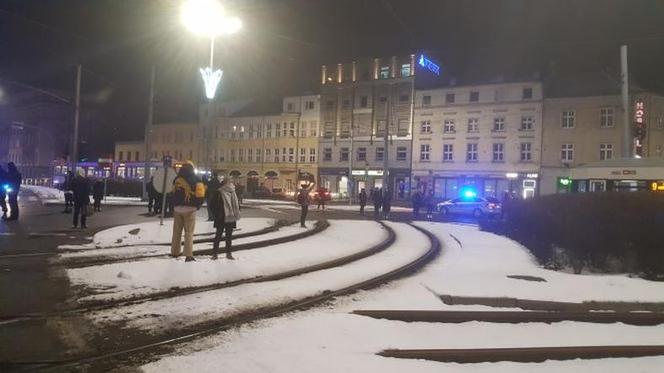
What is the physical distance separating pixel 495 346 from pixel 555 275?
5.50 meters

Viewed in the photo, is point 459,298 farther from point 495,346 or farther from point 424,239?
point 424,239

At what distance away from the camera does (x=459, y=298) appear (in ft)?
28.9

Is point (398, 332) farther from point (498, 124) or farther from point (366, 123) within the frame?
point (366, 123)

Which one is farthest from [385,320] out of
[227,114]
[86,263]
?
[227,114]

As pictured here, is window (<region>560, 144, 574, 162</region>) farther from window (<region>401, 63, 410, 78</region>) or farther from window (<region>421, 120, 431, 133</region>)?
window (<region>401, 63, 410, 78</region>)

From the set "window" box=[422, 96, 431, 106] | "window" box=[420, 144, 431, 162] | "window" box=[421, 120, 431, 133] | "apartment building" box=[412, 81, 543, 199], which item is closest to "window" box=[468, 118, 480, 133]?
"apartment building" box=[412, 81, 543, 199]

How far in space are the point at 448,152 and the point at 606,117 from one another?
15968 mm

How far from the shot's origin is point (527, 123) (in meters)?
57.4

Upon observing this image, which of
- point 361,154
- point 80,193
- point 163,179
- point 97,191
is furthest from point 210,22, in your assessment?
point 361,154

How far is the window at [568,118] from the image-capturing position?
2148 inches

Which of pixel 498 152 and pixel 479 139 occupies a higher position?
pixel 479 139

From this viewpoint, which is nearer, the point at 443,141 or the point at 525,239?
the point at 525,239

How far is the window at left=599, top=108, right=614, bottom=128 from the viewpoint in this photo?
52.5 metres

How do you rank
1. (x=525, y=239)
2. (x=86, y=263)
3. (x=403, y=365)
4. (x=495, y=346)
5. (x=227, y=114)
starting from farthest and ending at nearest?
1. (x=227, y=114)
2. (x=525, y=239)
3. (x=86, y=263)
4. (x=495, y=346)
5. (x=403, y=365)
